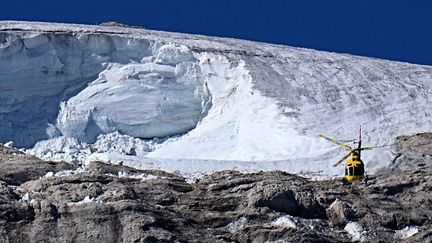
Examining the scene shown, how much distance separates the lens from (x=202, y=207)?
35.2m

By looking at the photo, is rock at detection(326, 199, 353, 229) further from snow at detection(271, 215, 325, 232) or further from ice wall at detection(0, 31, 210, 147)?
ice wall at detection(0, 31, 210, 147)

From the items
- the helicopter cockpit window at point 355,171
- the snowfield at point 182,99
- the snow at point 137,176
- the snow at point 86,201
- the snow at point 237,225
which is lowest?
the snow at point 237,225

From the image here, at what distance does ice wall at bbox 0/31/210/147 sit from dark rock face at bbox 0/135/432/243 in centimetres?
599

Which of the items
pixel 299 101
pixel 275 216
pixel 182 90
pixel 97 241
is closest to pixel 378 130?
pixel 299 101

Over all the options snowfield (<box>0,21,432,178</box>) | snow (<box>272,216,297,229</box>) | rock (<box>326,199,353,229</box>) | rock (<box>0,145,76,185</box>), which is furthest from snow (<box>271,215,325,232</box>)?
snowfield (<box>0,21,432,178</box>)

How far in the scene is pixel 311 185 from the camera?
37.1 meters

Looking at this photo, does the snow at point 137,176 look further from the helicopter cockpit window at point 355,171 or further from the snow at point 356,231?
the snow at point 356,231

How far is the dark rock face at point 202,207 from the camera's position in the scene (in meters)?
33.8

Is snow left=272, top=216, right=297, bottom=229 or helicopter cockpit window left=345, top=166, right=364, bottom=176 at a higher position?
helicopter cockpit window left=345, top=166, right=364, bottom=176

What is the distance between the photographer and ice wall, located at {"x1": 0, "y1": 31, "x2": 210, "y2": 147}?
4397 centimetres

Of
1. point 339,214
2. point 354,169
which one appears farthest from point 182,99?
point 339,214

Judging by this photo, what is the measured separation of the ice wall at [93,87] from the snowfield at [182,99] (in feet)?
0.09

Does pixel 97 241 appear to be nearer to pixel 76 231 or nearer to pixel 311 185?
pixel 76 231

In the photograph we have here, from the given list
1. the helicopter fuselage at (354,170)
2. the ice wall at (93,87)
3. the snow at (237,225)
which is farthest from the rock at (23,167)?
the helicopter fuselage at (354,170)
